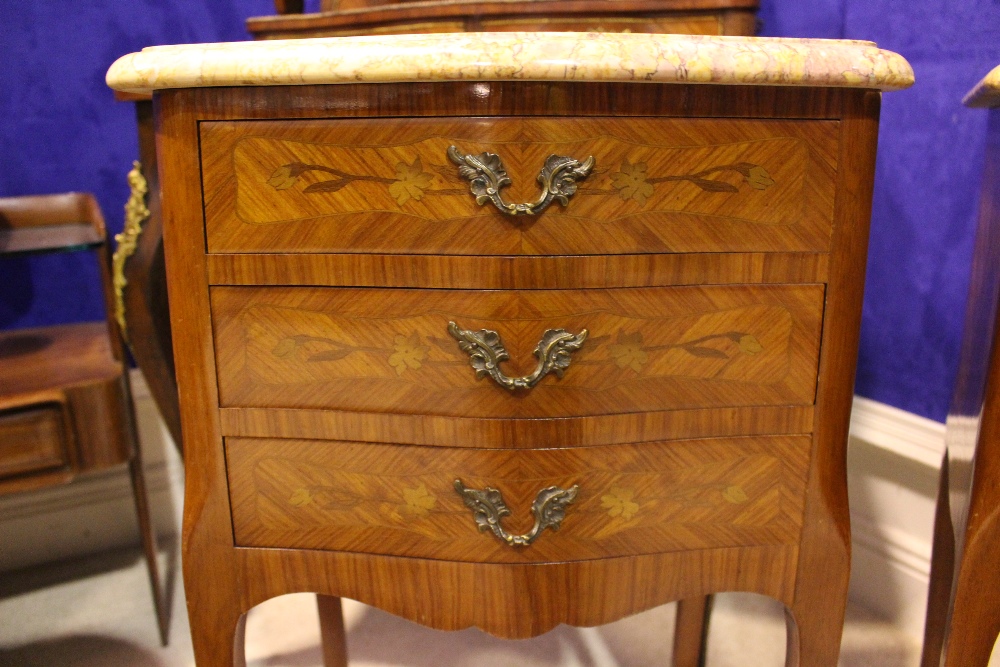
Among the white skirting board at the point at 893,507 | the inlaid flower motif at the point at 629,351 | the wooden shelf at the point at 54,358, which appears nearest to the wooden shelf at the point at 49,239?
the wooden shelf at the point at 54,358

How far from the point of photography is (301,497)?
2.43 ft

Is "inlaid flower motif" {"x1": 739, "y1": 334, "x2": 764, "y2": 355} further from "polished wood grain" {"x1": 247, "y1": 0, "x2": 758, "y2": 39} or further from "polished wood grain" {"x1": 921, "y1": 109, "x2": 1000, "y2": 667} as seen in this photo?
"polished wood grain" {"x1": 247, "y1": 0, "x2": 758, "y2": 39}

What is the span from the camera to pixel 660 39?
23.6 inches

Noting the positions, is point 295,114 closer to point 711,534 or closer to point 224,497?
point 224,497

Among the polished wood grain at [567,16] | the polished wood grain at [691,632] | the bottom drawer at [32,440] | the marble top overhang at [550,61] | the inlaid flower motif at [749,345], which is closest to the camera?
the marble top overhang at [550,61]

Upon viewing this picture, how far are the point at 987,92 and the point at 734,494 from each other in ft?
1.47

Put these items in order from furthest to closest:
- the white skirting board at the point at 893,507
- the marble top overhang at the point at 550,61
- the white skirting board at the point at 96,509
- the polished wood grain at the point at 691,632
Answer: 1. the white skirting board at the point at 96,509
2. the white skirting board at the point at 893,507
3. the polished wood grain at the point at 691,632
4. the marble top overhang at the point at 550,61

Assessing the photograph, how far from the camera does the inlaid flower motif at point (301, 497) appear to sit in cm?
74

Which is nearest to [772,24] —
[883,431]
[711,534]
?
[883,431]

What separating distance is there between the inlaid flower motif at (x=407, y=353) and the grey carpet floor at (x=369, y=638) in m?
0.79

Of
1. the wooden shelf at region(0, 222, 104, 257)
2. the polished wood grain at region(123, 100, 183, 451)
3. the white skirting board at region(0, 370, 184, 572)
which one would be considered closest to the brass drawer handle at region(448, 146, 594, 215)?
the polished wood grain at region(123, 100, 183, 451)

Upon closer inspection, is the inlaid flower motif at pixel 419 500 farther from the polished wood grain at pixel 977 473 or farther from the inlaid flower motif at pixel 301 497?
the polished wood grain at pixel 977 473

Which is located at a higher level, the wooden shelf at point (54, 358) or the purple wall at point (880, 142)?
the purple wall at point (880, 142)

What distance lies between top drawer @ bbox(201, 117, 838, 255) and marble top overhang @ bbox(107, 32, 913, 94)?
0.05m
